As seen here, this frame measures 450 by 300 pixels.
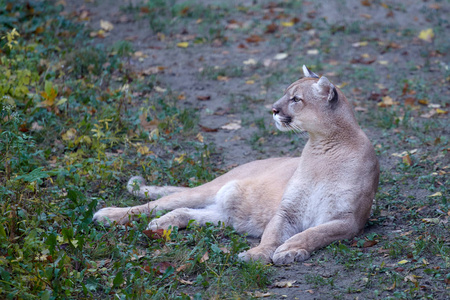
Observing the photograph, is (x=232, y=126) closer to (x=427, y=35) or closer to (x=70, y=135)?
(x=70, y=135)

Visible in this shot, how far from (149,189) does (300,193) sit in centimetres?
171

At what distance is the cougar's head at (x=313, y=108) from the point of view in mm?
4867

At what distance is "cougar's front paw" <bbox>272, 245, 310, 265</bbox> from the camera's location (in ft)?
14.0

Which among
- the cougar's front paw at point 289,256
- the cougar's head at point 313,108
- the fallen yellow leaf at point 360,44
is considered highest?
the cougar's head at point 313,108

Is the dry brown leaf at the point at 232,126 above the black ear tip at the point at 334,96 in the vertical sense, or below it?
below

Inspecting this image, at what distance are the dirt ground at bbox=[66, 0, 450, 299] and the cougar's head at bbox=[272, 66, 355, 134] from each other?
41.1 inches

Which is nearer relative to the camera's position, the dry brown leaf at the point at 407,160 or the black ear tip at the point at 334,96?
the black ear tip at the point at 334,96

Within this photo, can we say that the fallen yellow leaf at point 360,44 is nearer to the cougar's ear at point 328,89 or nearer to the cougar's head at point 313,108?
the cougar's head at point 313,108

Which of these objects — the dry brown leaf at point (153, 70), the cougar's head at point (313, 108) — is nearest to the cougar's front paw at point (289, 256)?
the cougar's head at point (313, 108)

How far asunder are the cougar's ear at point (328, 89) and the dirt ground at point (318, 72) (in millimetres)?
1197

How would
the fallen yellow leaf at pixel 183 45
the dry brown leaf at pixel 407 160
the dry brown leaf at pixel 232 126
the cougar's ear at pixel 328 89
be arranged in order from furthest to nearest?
the fallen yellow leaf at pixel 183 45 → the dry brown leaf at pixel 232 126 → the dry brown leaf at pixel 407 160 → the cougar's ear at pixel 328 89

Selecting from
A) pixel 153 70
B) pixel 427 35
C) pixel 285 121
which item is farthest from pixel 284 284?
pixel 427 35

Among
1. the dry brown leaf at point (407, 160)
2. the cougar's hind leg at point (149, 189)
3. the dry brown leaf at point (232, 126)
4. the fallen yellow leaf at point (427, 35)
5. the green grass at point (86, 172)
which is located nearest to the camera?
the green grass at point (86, 172)

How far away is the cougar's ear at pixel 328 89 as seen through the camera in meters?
4.83
